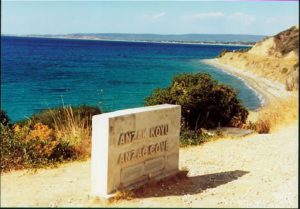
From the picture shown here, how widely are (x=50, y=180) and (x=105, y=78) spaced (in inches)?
1875

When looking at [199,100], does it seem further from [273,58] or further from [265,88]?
[273,58]

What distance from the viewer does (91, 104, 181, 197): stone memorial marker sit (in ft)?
22.2

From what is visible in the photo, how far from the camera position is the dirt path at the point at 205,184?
6.85 meters

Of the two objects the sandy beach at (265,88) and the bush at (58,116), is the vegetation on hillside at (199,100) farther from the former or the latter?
the sandy beach at (265,88)

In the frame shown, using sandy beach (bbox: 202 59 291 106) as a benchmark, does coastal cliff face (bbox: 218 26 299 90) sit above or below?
above

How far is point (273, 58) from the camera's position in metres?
64.4

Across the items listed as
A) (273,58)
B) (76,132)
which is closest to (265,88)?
(273,58)

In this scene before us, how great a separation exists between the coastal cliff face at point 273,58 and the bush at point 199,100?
33.3 metres

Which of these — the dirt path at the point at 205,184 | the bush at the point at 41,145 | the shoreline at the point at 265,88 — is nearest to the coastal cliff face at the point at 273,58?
the shoreline at the point at 265,88

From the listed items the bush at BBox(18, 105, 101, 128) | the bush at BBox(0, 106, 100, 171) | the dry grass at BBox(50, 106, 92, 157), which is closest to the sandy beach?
the bush at BBox(18, 105, 101, 128)

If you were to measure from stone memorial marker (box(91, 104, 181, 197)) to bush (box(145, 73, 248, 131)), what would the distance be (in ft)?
16.6

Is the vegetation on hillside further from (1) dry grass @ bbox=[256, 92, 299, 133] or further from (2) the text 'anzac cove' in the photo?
(2) the text 'anzac cove'

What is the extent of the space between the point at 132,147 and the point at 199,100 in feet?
22.1

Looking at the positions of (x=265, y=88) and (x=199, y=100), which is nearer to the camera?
(x=199, y=100)
